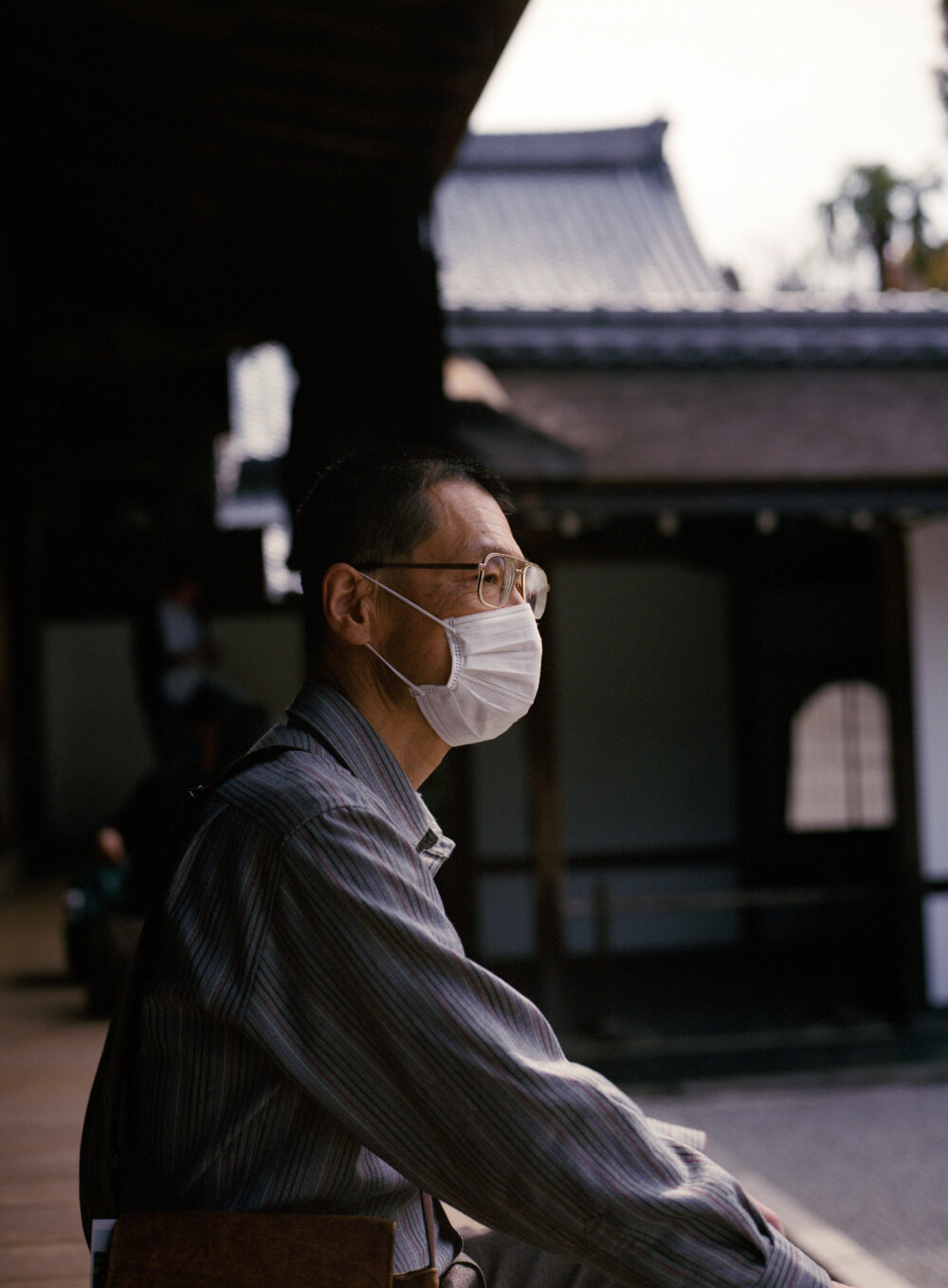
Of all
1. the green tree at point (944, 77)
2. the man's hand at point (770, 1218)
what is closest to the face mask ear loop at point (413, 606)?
the man's hand at point (770, 1218)

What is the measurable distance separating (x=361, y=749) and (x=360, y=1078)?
39 cm

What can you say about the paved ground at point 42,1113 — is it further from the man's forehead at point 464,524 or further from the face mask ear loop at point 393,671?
the man's forehead at point 464,524

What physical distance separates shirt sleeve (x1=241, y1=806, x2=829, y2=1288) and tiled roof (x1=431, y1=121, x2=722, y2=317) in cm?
959

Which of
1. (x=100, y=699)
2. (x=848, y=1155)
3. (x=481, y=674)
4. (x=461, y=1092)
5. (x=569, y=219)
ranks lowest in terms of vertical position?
(x=848, y=1155)

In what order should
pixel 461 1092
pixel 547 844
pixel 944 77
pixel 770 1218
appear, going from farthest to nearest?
pixel 547 844 < pixel 944 77 < pixel 770 1218 < pixel 461 1092

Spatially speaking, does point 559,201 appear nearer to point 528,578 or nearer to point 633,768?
point 633,768

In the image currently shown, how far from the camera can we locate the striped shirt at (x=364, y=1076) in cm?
113

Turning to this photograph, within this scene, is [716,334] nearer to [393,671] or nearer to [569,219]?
[569,219]

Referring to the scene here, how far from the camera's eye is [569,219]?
1212 cm

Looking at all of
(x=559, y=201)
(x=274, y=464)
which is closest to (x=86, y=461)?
(x=274, y=464)

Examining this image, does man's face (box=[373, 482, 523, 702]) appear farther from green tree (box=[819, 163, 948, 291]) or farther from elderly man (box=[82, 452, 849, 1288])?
green tree (box=[819, 163, 948, 291])

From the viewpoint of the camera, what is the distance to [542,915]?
6523 millimetres

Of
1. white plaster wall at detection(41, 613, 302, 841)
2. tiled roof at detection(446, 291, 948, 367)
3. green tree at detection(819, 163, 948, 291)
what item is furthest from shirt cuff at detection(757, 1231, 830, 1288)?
green tree at detection(819, 163, 948, 291)

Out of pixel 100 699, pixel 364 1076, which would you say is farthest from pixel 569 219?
pixel 364 1076
